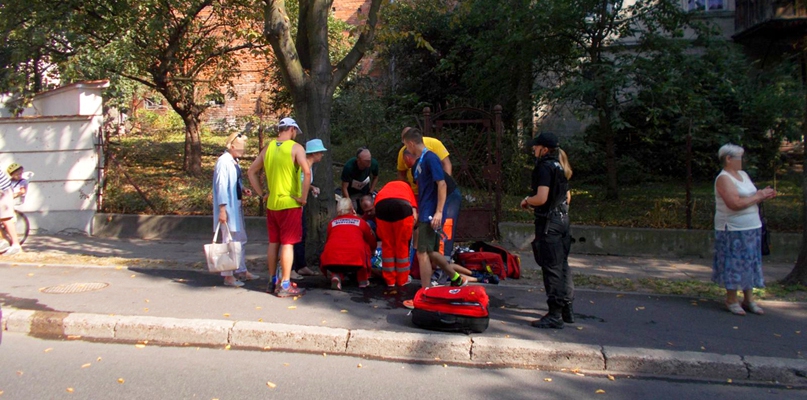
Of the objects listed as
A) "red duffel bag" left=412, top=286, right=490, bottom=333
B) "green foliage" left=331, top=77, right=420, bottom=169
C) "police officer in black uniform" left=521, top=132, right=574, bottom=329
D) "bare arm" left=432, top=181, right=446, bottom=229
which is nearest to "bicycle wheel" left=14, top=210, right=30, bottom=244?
"green foliage" left=331, top=77, right=420, bottom=169

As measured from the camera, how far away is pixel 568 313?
19.3 ft

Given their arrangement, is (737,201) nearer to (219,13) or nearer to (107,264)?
(107,264)

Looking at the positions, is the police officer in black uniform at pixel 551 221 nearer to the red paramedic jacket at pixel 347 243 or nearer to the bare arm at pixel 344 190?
the red paramedic jacket at pixel 347 243

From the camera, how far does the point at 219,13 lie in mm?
13711

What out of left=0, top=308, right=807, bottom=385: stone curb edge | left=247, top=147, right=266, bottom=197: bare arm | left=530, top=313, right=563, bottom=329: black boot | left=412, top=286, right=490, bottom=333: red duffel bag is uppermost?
left=247, top=147, right=266, bottom=197: bare arm

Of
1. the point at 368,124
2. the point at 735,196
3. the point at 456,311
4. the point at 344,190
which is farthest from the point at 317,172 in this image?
the point at 368,124

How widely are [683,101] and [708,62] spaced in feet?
3.52

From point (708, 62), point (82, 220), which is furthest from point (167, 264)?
point (708, 62)

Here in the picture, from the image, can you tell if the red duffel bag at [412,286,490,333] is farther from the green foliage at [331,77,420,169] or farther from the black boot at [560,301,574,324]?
the green foliage at [331,77,420,169]

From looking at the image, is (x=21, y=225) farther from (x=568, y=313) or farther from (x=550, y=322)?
(x=568, y=313)

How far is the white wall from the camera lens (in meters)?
10.9

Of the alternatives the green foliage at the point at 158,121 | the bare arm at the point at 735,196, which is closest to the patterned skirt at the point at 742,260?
the bare arm at the point at 735,196

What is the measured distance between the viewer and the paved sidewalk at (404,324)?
5.04 metres

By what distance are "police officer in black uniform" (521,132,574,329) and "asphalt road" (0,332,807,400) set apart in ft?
3.03
